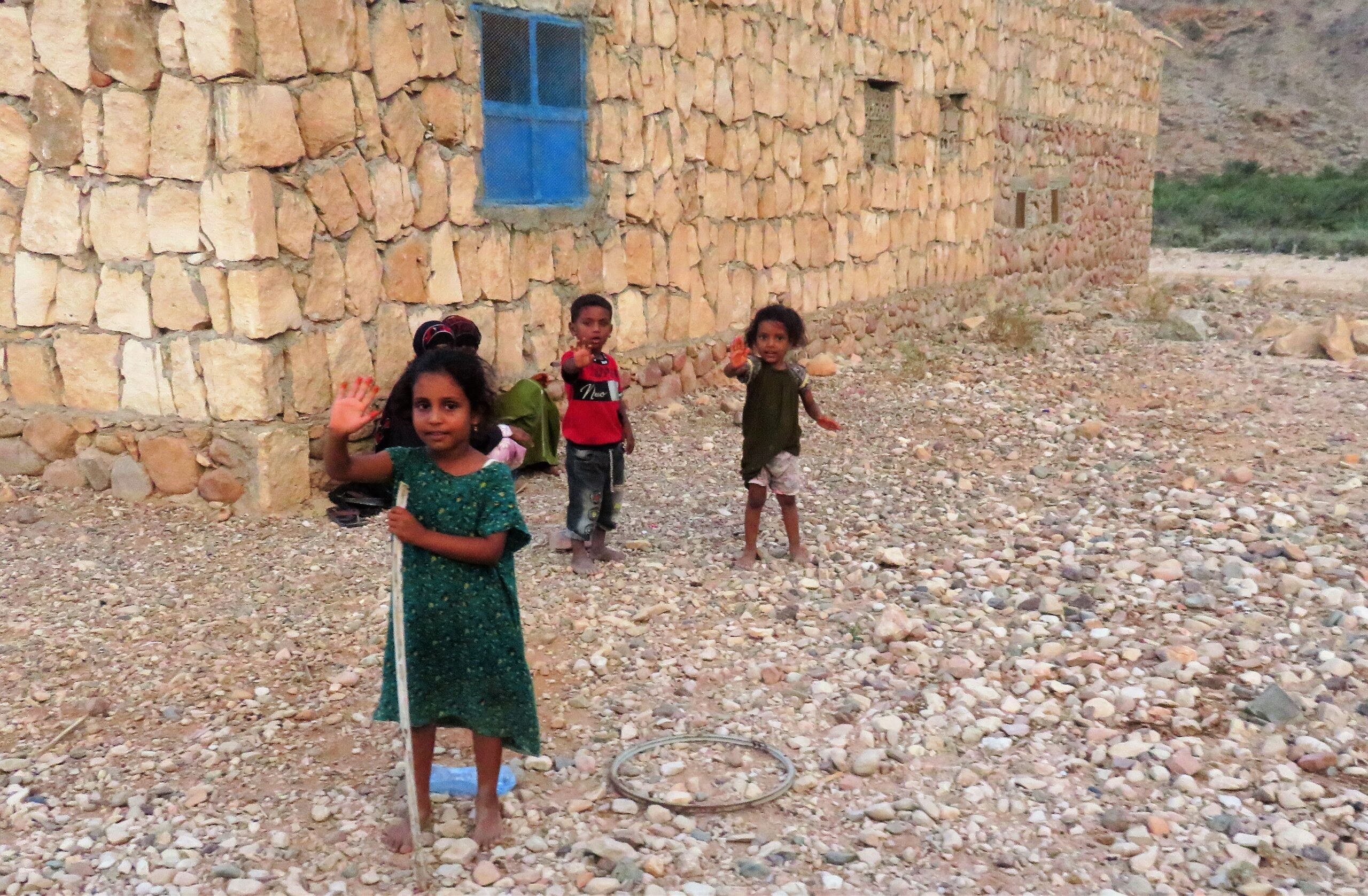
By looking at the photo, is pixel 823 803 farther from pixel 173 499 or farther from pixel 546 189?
pixel 546 189

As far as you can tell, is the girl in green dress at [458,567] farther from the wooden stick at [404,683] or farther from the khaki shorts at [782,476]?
the khaki shorts at [782,476]

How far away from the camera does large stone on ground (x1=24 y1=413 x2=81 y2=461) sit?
18.0 ft

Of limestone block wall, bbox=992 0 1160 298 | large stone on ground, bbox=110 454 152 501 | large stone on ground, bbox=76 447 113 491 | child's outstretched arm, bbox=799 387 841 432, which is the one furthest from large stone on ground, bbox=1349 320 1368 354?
large stone on ground, bbox=76 447 113 491

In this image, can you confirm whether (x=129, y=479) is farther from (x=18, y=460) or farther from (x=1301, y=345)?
(x=1301, y=345)

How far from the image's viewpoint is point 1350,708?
3.60m

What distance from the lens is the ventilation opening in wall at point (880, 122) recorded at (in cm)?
983

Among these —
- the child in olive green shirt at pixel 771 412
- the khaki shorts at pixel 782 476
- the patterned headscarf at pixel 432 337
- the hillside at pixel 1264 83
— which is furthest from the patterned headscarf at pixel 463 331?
the hillside at pixel 1264 83

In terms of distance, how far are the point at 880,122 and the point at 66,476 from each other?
6900 millimetres

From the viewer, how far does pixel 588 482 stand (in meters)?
4.81

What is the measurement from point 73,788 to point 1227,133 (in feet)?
129

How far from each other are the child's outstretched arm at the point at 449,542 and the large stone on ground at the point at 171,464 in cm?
297

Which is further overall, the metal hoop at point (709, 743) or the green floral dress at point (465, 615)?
the metal hoop at point (709, 743)

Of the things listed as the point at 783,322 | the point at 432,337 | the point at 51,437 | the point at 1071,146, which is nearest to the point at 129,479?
the point at 51,437

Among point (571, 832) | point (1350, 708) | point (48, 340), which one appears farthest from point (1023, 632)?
point (48, 340)
